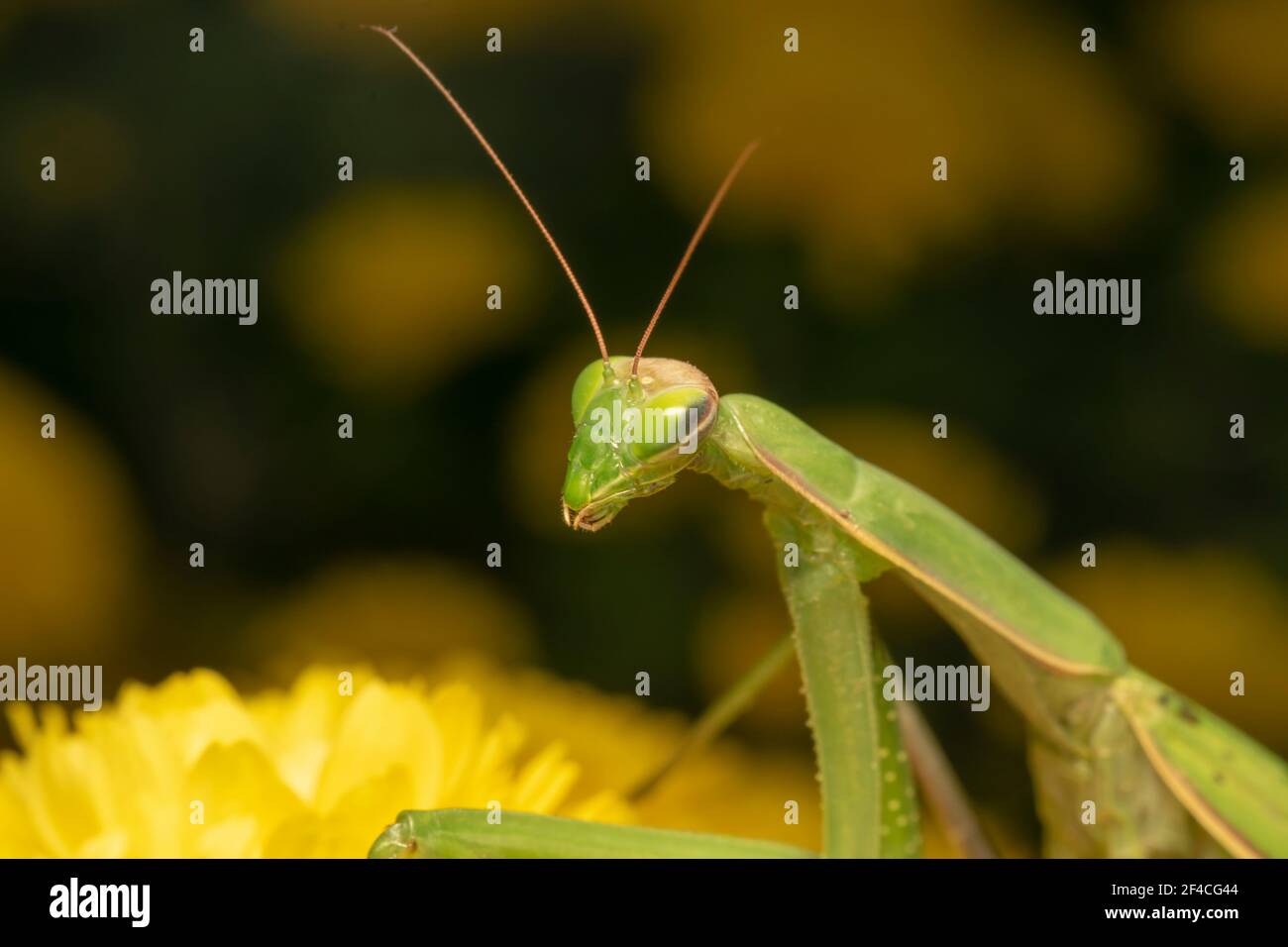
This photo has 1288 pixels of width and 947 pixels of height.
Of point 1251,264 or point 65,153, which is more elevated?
point 65,153

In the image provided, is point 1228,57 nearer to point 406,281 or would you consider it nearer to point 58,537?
point 406,281

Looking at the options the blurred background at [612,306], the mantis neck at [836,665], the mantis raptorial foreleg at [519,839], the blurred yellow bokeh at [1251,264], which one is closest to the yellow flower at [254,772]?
the mantis raptorial foreleg at [519,839]

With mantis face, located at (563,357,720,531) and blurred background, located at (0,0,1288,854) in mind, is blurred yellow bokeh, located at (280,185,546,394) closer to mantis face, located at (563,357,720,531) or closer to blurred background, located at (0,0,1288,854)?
blurred background, located at (0,0,1288,854)

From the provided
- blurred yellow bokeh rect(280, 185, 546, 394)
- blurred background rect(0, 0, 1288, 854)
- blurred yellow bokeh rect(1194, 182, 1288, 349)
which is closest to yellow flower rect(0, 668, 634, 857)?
blurred background rect(0, 0, 1288, 854)

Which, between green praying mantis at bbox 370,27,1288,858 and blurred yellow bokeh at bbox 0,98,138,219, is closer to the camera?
green praying mantis at bbox 370,27,1288,858

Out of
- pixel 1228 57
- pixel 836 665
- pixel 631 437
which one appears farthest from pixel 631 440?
pixel 1228 57
